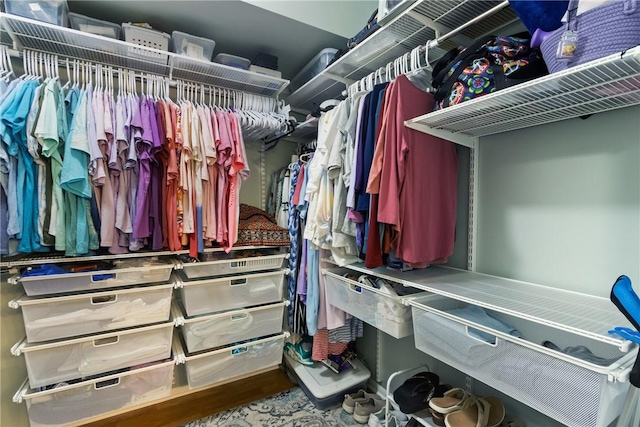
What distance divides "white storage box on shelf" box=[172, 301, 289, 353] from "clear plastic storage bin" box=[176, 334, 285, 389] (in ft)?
0.14

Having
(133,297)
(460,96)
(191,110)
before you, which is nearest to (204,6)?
(191,110)

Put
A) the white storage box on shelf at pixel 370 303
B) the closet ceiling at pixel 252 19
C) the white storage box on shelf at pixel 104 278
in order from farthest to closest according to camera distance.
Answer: the closet ceiling at pixel 252 19, the white storage box on shelf at pixel 104 278, the white storage box on shelf at pixel 370 303

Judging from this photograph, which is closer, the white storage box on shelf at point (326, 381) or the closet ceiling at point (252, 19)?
the closet ceiling at point (252, 19)

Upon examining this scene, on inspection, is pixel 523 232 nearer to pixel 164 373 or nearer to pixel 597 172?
pixel 597 172

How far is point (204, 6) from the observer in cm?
151

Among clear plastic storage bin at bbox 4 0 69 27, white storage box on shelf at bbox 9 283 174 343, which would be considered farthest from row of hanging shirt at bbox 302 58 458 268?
clear plastic storage bin at bbox 4 0 69 27

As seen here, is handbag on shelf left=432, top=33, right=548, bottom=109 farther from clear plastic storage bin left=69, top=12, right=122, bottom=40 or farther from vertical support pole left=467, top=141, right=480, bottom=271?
clear plastic storage bin left=69, top=12, right=122, bottom=40

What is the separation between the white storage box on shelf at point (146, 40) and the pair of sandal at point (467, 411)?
6.78 feet

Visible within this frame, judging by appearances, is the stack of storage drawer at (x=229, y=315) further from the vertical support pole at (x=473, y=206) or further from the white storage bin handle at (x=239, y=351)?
the vertical support pole at (x=473, y=206)

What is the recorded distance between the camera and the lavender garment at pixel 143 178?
1441 millimetres

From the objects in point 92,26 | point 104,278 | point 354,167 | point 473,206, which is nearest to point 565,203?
point 473,206

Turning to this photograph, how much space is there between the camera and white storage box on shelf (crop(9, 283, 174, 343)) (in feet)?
4.34

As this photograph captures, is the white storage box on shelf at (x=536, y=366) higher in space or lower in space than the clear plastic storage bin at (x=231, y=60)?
lower

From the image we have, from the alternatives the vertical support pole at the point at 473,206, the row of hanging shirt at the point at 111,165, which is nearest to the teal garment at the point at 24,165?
the row of hanging shirt at the point at 111,165
